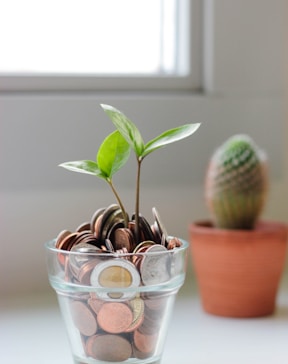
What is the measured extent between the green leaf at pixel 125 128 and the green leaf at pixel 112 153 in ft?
0.07

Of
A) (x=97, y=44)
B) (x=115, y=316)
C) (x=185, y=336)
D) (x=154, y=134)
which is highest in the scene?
(x=97, y=44)

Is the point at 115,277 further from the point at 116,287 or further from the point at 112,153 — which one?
the point at 112,153

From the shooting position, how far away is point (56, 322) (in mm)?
1004

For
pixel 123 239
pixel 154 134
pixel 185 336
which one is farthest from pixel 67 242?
Result: pixel 154 134

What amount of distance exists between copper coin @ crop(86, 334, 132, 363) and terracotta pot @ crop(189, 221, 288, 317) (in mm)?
305

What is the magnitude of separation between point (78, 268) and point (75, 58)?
0.55 metres

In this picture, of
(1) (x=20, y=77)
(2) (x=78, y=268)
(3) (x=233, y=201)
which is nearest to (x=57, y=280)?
(2) (x=78, y=268)

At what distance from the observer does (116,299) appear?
75 centimetres

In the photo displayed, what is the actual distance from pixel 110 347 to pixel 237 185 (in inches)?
14.2

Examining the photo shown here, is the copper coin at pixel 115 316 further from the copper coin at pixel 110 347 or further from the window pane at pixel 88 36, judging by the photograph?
the window pane at pixel 88 36

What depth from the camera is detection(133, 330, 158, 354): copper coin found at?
0.76m

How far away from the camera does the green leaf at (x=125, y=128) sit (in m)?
0.77

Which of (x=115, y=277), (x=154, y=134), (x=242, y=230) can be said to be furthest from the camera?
(x=154, y=134)

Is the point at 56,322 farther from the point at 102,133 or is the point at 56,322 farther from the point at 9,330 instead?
the point at 102,133
